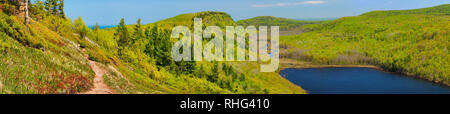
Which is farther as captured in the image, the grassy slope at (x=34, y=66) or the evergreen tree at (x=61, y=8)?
the evergreen tree at (x=61, y=8)

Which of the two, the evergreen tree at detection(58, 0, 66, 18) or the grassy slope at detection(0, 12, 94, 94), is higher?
the evergreen tree at detection(58, 0, 66, 18)

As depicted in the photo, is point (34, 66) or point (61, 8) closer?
point (34, 66)

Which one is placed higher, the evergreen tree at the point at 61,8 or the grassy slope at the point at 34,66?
the evergreen tree at the point at 61,8

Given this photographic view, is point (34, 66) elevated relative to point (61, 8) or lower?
lower

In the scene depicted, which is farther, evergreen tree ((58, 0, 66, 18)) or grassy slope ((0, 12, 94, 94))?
evergreen tree ((58, 0, 66, 18))
